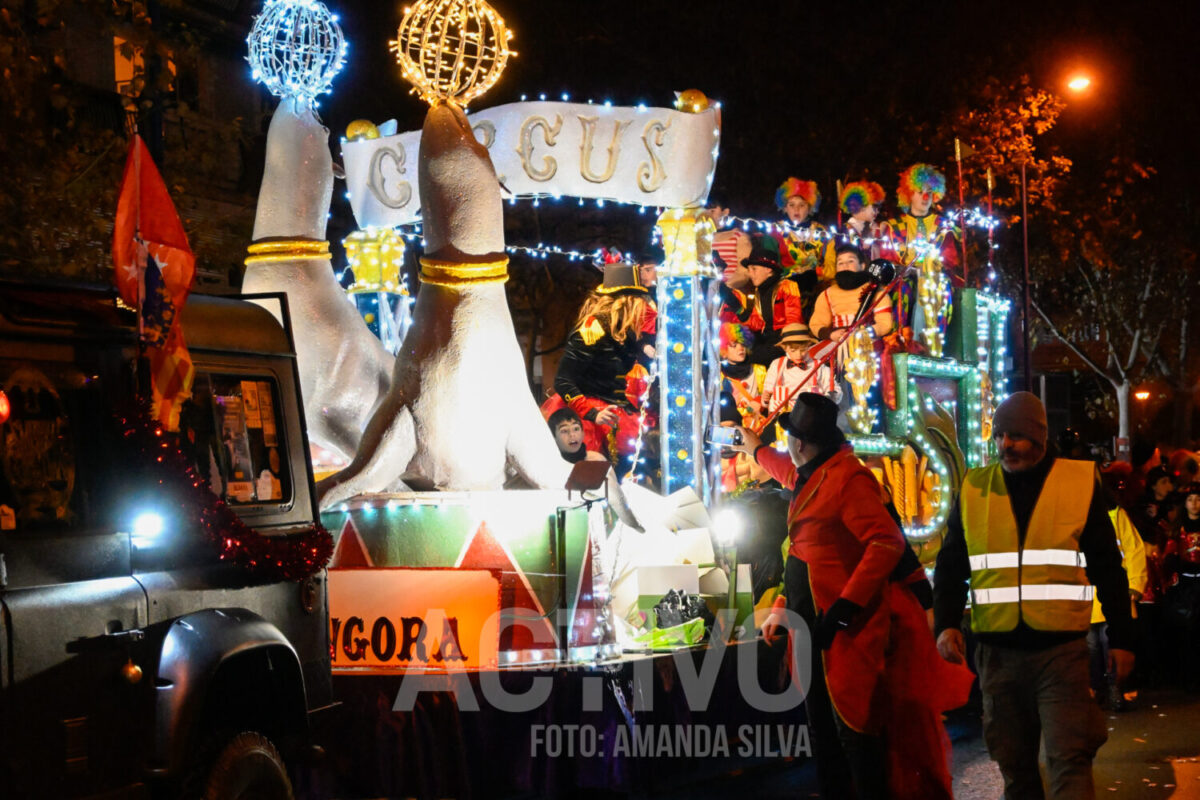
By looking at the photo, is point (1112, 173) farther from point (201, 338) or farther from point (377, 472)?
point (201, 338)

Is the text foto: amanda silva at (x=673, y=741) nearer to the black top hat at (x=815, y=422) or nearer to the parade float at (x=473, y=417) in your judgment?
the parade float at (x=473, y=417)

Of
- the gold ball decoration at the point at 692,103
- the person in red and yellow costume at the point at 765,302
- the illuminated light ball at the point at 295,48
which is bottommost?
the person in red and yellow costume at the point at 765,302

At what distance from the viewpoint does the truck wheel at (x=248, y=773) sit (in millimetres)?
5727

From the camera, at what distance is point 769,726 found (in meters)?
9.72

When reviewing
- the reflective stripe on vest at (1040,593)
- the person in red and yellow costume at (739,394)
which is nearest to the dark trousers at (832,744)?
the reflective stripe on vest at (1040,593)

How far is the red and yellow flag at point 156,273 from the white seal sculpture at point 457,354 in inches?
118

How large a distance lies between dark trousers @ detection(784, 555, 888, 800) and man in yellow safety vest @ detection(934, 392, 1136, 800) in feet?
1.80

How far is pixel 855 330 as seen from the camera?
12.6m

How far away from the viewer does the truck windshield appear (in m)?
6.13

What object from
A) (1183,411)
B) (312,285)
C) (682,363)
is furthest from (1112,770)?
(1183,411)

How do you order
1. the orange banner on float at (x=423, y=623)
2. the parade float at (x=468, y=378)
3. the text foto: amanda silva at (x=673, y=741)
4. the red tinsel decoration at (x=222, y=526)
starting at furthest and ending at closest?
the parade float at (x=468, y=378), the orange banner on float at (x=423, y=623), the text foto: amanda silva at (x=673, y=741), the red tinsel decoration at (x=222, y=526)

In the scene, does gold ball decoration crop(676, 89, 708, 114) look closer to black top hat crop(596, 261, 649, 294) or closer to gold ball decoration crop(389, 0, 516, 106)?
gold ball decoration crop(389, 0, 516, 106)

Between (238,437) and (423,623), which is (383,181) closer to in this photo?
(423,623)

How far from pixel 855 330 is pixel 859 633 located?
6181 mm
